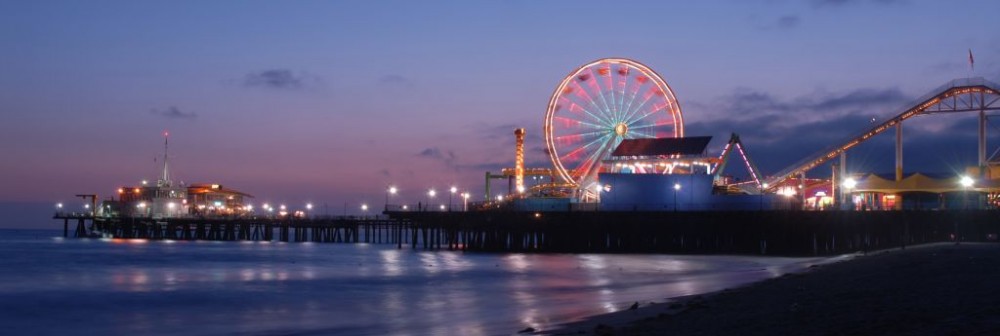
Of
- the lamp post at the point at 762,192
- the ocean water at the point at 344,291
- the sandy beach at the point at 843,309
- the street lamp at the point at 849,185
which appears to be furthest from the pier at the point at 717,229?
the sandy beach at the point at 843,309

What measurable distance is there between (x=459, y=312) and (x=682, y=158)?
4333 centimetres

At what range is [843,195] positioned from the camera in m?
66.6

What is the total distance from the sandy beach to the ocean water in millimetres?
→ 2914

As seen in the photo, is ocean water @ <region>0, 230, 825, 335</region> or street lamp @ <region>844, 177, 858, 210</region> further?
street lamp @ <region>844, 177, 858, 210</region>

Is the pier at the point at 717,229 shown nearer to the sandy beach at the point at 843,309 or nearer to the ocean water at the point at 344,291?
the ocean water at the point at 344,291

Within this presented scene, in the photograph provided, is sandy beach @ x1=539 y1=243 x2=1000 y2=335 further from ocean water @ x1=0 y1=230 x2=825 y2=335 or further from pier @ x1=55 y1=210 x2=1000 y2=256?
pier @ x1=55 y1=210 x2=1000 y2=256

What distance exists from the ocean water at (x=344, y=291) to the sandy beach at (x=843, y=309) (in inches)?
115

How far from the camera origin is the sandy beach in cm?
1385

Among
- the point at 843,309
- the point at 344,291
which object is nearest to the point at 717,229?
the point at 344,291

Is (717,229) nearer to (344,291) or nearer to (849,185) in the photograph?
(849,185)

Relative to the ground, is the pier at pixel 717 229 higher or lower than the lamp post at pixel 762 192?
lower

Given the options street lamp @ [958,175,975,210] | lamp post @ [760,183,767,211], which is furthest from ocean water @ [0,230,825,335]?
street lamp @ [958,175,975,210]

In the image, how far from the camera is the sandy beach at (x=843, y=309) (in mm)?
13852

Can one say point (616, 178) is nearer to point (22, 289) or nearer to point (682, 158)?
point (682, 158)
